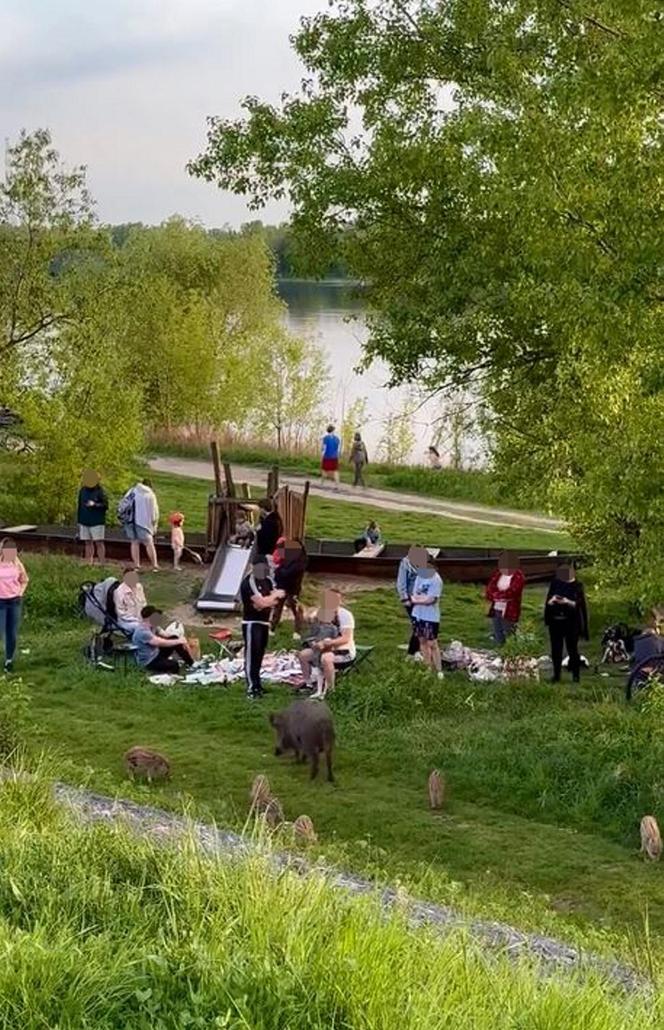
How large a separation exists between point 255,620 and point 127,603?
2330mm

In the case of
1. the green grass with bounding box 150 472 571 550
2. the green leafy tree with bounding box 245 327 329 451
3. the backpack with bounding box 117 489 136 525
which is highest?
the green leafy tree with bounding box 245 327 329 451

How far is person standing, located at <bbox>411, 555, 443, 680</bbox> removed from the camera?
14.1 metres

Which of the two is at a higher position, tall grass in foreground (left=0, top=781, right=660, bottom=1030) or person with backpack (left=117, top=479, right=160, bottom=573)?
person with backpack (left=117, top=479, right=160, bottom=573)

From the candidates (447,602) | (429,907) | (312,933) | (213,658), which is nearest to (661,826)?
(429,907)

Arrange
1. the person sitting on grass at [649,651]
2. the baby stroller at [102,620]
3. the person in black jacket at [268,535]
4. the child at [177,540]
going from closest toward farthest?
the person sitting on grass at [649,651]
the baby stroller at [102,620]
the person in black jacket at [268,535]
the child at [177,540]

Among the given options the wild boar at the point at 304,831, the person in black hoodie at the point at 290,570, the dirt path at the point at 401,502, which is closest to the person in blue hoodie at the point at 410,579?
the person in black hoodie at the point at 290,570

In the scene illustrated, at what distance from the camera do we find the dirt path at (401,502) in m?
27.6

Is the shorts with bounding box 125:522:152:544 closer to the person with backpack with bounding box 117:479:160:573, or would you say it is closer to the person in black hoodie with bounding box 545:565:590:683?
the person with backpack with bounding box 117:479:160:573

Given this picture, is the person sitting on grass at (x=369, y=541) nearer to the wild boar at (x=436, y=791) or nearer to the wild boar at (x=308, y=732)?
the wild boar at (x=308, y=732)

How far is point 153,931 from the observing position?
550 centimetres

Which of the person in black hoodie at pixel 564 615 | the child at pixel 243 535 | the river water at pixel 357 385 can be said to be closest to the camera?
the person in black hoodie at pixel 564 615

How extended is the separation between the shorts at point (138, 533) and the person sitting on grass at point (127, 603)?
15.0 feet

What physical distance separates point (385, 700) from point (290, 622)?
13.8ft

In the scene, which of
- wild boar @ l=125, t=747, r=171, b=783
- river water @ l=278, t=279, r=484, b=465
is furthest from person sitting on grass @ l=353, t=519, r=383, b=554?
wild boar @ l=125, t=747, r=171, b=783
